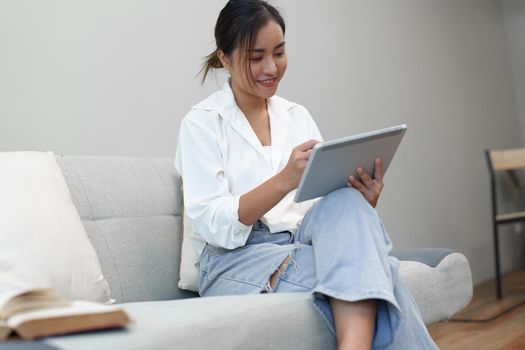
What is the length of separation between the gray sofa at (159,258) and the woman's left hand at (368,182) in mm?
271

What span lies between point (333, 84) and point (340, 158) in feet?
6.38

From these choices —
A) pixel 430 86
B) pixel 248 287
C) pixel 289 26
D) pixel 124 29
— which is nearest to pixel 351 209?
pixel 248 287

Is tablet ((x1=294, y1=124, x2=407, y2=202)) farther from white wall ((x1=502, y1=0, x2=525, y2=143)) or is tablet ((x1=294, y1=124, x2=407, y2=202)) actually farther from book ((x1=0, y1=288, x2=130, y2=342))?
white wall ((x1=502, y1=0, x2=525, y2=143))

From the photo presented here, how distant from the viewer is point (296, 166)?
1.47 metres

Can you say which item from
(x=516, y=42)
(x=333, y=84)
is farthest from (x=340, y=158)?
(x=516, y=42)

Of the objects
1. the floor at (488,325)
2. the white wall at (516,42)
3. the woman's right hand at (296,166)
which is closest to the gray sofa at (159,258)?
the woman's right hand at (296,166)

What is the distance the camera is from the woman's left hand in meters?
1.55

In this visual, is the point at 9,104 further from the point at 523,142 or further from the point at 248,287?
the point at 523,142

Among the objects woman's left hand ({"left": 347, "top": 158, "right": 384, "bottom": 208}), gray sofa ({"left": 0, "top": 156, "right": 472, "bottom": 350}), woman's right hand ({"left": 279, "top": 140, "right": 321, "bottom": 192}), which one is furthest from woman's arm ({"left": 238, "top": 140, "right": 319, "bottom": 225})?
gray sofa ({"left": 0, "top": 156, "right": 472, "bottom": 350})

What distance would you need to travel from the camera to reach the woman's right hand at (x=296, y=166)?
1.47 m

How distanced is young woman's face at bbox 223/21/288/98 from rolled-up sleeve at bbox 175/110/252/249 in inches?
5.3

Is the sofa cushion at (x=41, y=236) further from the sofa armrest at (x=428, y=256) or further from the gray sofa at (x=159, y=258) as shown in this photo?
the sofa armrest at (x=428, y=256)

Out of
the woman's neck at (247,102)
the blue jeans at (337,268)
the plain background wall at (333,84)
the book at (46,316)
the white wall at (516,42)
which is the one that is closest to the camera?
the book at (46,316)

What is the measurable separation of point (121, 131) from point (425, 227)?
2.18m
